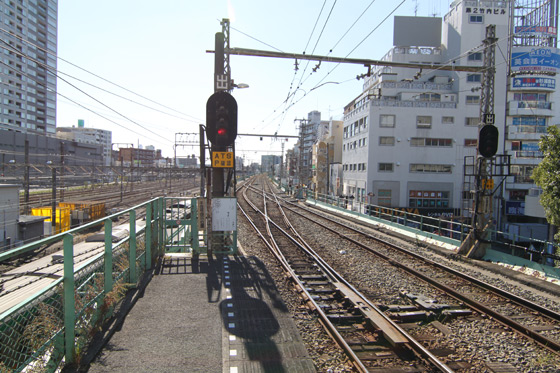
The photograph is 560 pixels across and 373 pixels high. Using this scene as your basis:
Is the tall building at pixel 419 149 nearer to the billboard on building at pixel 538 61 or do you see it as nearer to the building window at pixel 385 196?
the building window at pixel 385 196

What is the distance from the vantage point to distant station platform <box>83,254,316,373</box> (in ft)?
13.2

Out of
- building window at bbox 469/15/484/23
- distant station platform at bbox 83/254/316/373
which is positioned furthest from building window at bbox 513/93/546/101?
distant station platform at bbox 83/254/316/373

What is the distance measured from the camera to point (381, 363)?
4.52 metres

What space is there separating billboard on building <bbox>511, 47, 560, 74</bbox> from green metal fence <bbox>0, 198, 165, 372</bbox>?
154 ft

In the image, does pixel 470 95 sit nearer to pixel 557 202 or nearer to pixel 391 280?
pixel 557 202

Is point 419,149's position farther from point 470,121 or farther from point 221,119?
point 221,119

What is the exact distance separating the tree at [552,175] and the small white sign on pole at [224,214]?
10.9m

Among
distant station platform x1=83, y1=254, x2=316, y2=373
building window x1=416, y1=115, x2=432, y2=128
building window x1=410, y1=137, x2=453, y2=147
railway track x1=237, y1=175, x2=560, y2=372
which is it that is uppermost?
building window x1=416, y1=115, x2=432, y2=128

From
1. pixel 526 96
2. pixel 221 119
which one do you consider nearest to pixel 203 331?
pixel 221 119

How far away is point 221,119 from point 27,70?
83.1 m

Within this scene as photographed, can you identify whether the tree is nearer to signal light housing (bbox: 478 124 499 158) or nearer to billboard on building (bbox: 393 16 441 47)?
signal light housing (bbox: 478 124 499 158)

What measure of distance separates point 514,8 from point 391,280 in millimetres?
45896

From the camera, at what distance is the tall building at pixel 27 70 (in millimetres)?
65188

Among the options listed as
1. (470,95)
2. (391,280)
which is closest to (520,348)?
(391,280)
